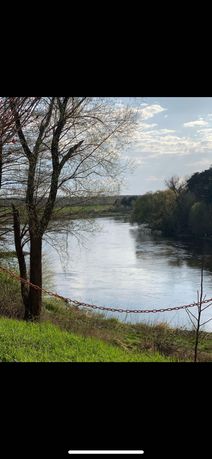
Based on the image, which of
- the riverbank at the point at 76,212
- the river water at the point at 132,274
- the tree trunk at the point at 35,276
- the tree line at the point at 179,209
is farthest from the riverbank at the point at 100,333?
the tree line at the point at 179,209

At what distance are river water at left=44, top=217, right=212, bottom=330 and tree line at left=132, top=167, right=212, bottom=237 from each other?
272cm

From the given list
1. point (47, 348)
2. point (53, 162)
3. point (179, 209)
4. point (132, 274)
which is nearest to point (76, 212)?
point (53, 162)

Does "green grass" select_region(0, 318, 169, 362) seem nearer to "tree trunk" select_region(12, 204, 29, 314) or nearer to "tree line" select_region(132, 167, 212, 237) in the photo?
"tree trunk" select_region(12, 204, 29, 314)

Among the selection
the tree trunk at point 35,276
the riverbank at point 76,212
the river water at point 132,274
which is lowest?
the river water at point 132,274

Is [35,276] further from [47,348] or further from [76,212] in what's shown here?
[47,348]

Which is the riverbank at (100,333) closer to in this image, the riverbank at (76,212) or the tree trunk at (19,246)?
the tree trunk at (19,246)

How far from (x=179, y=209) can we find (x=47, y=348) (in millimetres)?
28392

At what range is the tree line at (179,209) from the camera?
101ft

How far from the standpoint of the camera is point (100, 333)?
31.1 ft

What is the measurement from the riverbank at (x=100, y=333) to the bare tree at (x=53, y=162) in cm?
75
